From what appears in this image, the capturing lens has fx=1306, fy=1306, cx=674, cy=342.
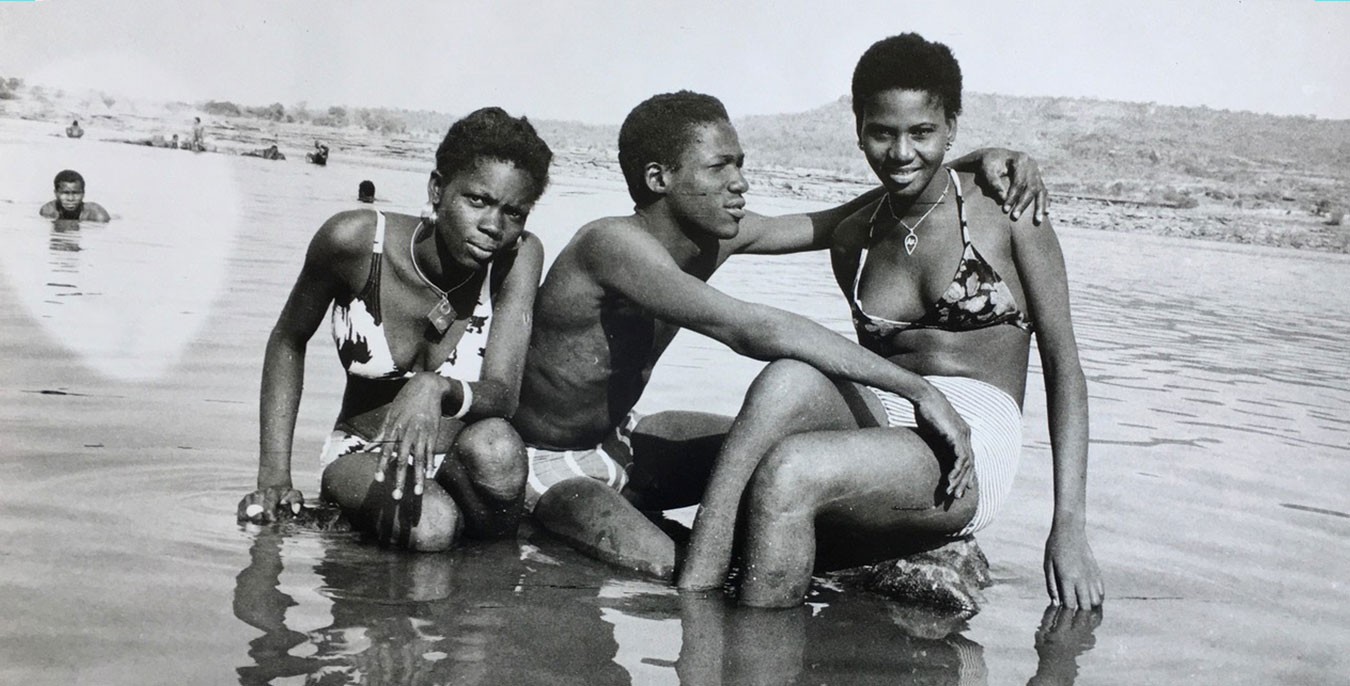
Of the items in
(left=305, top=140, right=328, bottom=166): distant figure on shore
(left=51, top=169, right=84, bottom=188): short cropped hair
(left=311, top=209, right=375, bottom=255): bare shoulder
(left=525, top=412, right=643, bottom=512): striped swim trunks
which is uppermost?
(left=305, top=140, right=328, bottom=166): distant figure on shore

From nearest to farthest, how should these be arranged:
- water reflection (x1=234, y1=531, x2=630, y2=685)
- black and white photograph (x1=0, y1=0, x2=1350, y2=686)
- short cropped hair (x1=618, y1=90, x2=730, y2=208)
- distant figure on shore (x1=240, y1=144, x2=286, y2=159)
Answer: water reflection (x1=234, y1=531, x2=630, y2=685)
black and white photograph (x1=0, y1=0, x2=1350, y2=686)
short cropped hair (x1=618, y1=90, x2=730, y2=208)
distant figure on shore (x1=240, y1=144, x2=286, y2=159)

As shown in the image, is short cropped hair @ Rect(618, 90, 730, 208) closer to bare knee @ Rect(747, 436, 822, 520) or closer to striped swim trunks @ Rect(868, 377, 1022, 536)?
striped swim trunks @ Rect(868, 377, 1022, 536)

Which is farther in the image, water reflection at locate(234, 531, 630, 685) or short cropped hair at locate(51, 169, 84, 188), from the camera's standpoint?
short cropped hair at locate(51, 169, 84, 188)

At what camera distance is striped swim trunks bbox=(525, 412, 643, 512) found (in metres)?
4.11

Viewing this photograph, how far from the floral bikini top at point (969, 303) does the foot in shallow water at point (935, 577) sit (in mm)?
614

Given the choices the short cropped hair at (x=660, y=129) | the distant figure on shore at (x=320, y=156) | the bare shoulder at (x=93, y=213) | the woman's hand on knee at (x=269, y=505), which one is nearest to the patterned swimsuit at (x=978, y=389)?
the short cropped hair at (x=660, y=129)

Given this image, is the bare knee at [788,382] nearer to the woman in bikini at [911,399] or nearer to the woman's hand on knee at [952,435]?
the woman in bikini at [911,399]

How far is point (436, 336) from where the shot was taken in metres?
3.97

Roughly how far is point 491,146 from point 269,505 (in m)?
1.22

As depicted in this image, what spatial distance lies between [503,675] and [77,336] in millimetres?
4492

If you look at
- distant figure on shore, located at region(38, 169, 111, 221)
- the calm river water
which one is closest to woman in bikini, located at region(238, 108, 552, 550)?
the calm river water

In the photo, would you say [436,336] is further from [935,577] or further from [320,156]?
[320,156]

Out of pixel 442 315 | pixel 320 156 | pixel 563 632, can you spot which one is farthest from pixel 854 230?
pixel 320 156

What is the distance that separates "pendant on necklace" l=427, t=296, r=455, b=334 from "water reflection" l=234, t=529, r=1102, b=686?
0.70m
